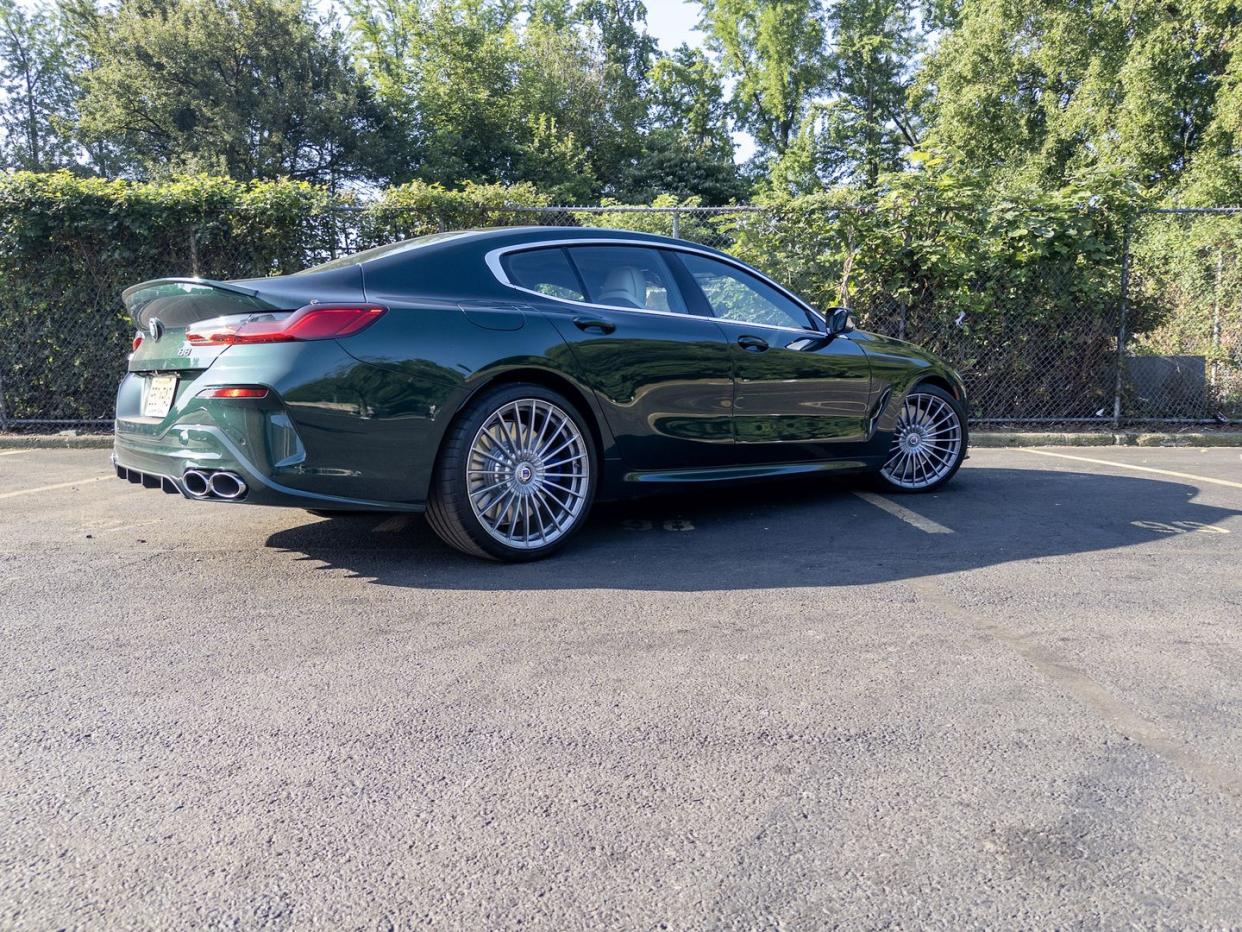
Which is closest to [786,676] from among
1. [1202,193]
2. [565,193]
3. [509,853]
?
[509,853]

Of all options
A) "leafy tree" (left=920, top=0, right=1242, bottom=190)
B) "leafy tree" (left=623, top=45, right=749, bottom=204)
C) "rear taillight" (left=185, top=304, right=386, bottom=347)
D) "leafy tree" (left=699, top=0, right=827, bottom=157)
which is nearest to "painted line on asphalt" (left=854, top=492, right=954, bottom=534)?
"rear taillight" (left=185, top=304, right=386, bottom=347)

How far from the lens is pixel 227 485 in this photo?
371 centimetres

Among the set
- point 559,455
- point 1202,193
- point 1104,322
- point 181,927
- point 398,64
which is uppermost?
Answer: point 398,64

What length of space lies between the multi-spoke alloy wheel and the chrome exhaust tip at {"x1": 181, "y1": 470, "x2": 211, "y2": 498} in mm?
4054

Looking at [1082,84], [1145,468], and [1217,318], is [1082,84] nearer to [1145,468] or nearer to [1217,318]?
[1217,318]

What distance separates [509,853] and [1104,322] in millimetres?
9322

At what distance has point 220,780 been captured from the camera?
2146mm

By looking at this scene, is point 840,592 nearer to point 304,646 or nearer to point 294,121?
point 304,646

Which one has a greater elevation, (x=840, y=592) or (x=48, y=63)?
(x=48, y=63)

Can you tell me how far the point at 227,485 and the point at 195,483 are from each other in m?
0.18

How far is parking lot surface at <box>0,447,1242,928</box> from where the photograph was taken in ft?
5.69

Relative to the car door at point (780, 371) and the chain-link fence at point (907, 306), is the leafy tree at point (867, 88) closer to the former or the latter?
the chain-link fence at point (907, 306)

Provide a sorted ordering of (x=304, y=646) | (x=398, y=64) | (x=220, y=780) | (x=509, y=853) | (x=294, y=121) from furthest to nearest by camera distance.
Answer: (x=398, y=64) → (x=294, y=121) → (x=304, y=646) → (x=220, y=780) → (x=509, y=853)

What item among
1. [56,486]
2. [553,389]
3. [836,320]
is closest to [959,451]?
[836,320]
